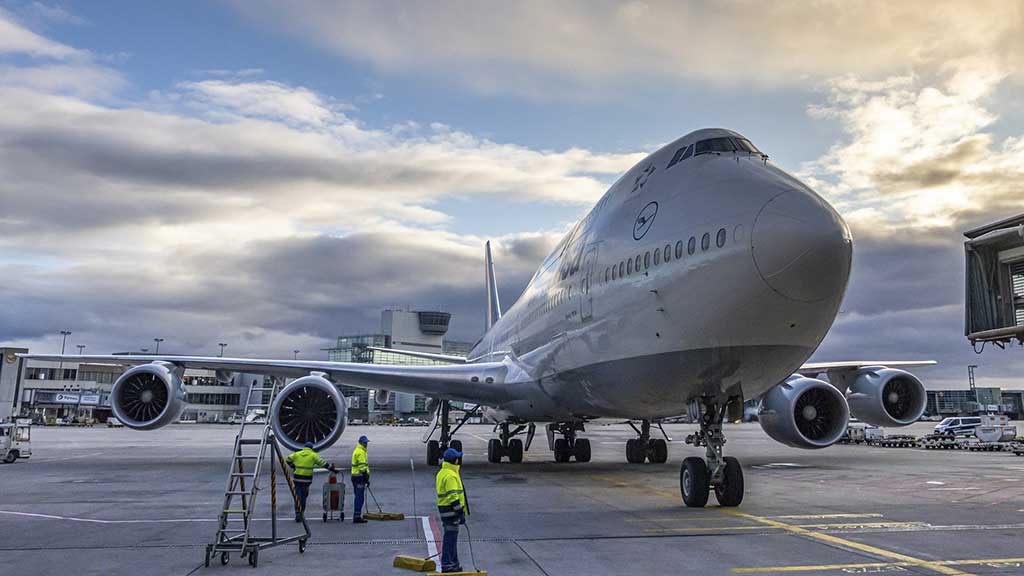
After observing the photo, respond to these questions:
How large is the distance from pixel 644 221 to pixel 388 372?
10.0 m

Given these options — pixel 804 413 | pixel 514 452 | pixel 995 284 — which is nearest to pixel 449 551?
pixel 995 284

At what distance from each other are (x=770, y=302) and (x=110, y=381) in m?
122

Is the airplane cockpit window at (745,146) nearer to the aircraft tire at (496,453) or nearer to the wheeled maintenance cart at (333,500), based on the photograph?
the wheeled maintenance cart at (333,500)

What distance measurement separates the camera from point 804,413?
51.5 ft

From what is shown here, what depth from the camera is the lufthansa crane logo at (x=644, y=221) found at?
11.4 m

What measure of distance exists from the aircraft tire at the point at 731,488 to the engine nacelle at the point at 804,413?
14.9ft

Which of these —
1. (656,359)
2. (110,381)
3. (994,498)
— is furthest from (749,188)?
(110,381)

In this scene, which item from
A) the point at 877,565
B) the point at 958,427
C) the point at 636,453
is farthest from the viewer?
the point at 958,427

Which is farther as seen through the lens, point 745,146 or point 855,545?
point 745,146

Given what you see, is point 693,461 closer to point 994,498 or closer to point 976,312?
point 976,312

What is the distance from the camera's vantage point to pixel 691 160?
37.7 ft

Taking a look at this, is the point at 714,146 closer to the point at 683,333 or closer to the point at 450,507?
the point at 683,333

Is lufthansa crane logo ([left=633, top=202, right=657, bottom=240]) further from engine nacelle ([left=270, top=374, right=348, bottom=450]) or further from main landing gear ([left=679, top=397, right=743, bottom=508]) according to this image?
engine nacelle ([left=270, top=374, right=348, bottom=450])

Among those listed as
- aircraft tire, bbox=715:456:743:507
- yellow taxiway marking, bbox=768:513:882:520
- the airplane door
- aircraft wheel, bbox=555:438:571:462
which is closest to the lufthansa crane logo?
the airplane door
